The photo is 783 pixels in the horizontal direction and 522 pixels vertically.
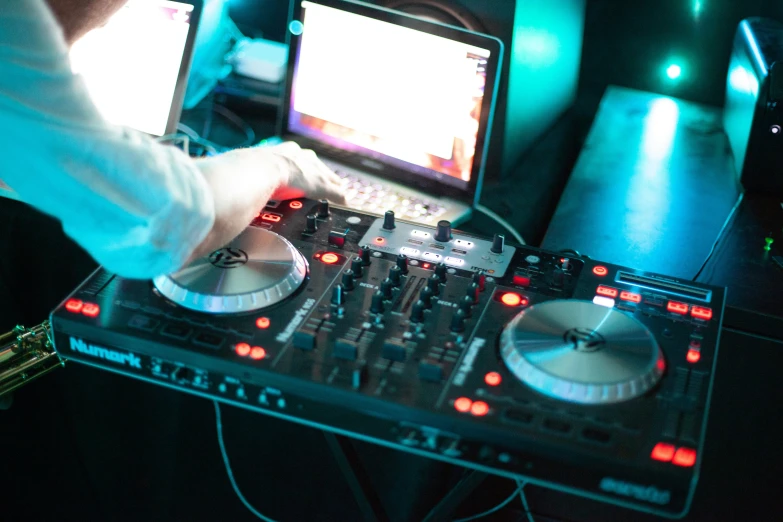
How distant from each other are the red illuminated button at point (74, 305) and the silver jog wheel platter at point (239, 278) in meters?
0.09

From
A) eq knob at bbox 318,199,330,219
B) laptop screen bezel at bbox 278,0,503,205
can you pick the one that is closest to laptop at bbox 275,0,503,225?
laptop screen bezel at bbox 278,0,503,205

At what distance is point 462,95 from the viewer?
129 cm

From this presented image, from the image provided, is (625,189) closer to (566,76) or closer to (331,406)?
(566,76)

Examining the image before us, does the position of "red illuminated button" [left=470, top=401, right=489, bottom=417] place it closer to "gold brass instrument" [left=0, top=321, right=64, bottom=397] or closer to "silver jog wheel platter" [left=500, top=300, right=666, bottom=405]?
"silver jog wheel platter" [left=500, top=300, right=666, bottom=405]

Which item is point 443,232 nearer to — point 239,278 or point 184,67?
point 239,278

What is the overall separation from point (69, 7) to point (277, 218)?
14.4 inches

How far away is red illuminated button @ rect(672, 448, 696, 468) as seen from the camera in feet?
2.33

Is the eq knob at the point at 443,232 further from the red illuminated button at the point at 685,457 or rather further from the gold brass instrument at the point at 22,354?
the gold brass instrument at the point at 22,354

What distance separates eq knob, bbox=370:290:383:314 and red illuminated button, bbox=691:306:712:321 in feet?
1.14

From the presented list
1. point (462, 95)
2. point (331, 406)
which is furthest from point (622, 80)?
point (331, 406)

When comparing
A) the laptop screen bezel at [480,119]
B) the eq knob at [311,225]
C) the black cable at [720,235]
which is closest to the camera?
the eq knob at [311,225]

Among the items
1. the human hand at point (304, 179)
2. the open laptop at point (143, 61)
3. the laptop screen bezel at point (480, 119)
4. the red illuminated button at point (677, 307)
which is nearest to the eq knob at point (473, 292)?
the red illuminated button at point (677, 307)

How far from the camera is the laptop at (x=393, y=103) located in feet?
4.22

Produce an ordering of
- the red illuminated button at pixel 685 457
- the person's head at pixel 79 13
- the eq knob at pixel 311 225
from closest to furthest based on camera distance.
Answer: the red illuminated button at pixel 685 457, the person's head at pixel 79 13, the eq knob at pixel 311 225
